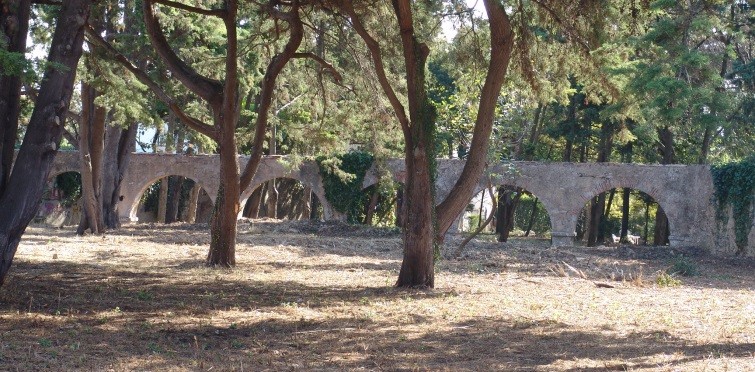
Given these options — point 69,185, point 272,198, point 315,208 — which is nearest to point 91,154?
point 272,198

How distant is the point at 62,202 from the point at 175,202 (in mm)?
4027

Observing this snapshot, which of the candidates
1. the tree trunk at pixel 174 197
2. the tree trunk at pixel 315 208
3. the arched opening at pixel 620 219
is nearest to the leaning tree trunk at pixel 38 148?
the arched opening at pixel 620 219

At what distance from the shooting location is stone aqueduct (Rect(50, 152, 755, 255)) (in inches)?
966

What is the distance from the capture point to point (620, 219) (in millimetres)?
39156

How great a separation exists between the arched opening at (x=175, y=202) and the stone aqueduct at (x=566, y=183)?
11.4ft

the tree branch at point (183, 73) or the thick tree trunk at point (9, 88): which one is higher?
the tree branch at point (183, 73)

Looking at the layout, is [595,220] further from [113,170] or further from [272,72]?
[272,72]

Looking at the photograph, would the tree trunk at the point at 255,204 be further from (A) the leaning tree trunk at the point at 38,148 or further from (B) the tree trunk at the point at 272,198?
(A) the leaning tree trunk at the point at 38,148

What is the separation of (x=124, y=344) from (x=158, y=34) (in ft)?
21.5

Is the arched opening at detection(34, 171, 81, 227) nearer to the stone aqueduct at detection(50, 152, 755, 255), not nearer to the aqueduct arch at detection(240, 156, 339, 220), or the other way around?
the stone aqueduct at detection(50, 152, 755, 255)

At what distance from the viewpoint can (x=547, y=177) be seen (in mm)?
26625

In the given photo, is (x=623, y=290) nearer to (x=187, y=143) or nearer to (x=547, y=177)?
(x=547, y=177)

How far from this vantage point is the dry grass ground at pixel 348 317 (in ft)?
20.8

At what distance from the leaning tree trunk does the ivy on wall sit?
17.7 m
